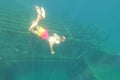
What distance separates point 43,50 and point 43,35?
3853mm

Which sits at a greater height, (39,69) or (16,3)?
(16,3)

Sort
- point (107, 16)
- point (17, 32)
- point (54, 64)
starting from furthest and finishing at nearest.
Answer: point (107, 16), point (54, 64), point (17, 32)

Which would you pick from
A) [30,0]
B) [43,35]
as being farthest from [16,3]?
[43,35]

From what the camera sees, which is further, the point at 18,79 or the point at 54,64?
the point at 54,64

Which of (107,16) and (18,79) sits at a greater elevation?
(107,16)

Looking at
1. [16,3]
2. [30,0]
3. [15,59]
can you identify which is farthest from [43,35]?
[30,0]

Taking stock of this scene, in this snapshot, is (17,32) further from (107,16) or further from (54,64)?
(107,16)

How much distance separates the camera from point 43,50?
343 inches

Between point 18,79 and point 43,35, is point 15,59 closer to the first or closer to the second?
point 18,79

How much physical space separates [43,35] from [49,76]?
4.31m

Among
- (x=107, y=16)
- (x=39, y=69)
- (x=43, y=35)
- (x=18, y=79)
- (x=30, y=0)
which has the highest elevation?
(x=107, y=16)

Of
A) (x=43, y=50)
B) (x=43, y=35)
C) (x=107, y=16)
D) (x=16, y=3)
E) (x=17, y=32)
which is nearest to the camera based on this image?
(x=43, y=35)

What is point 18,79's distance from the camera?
805 centimetres

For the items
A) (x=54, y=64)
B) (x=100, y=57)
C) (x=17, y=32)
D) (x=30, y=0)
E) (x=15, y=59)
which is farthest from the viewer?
(x=30, y=0)
